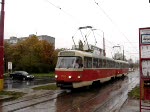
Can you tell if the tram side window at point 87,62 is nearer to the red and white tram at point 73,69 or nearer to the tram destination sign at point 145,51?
the red and white tram at point 73,69

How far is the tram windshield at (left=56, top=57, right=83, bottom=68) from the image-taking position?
20484 mm

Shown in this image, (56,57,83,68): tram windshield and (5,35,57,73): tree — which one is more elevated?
(5,35,57,73): tree

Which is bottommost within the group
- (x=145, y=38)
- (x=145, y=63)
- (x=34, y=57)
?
(x=145, y=63)

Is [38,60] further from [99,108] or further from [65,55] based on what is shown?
[99,108]

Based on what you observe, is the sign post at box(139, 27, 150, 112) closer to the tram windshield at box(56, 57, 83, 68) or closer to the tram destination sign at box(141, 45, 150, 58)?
the tram destination sign at box(141, 45, 150, 58)

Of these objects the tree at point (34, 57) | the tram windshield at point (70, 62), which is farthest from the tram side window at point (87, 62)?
the tree at point (34, 57)

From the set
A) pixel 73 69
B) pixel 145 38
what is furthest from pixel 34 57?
pixel 145 38

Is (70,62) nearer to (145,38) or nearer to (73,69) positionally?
(73,69)

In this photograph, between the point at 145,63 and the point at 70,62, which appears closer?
the point at 145,63

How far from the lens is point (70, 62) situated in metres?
20.6

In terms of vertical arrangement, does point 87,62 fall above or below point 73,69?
above

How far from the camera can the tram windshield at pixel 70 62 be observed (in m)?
20.5

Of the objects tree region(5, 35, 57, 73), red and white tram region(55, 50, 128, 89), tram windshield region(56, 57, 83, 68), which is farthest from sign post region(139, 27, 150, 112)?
tree region(5, 35, 57, 73)

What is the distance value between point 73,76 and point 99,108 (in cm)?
618
